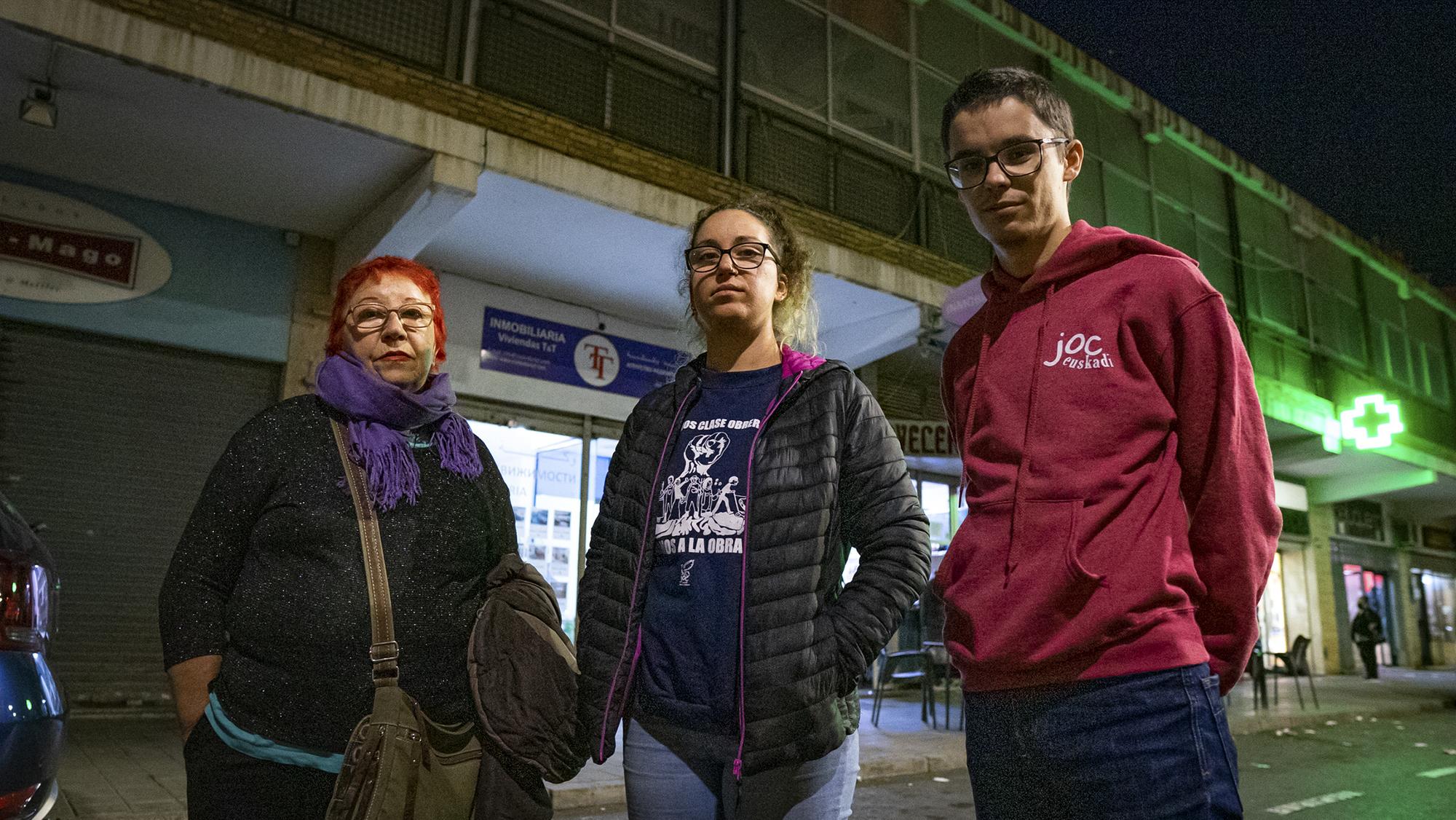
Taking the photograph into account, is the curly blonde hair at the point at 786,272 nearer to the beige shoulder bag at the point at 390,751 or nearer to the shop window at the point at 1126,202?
the beige shoulder bag at the point at 390,751

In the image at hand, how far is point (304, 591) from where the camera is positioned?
2150mm

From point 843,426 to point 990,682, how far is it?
75 cm

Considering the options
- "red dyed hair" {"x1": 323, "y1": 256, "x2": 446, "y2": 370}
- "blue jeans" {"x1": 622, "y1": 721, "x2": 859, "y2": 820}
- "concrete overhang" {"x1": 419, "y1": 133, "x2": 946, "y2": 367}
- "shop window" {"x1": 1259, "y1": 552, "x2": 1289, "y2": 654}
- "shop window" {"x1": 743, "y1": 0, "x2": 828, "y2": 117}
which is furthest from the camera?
"shop window" {"x1": 1259, "y1": 552, "x2": 1289, "y2": 654}

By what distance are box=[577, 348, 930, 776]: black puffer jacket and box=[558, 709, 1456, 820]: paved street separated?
412cm

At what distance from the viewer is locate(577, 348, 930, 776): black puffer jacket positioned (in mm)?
1937

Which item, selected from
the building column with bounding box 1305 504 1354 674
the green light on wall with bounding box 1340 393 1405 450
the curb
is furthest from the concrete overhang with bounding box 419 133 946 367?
the building column with bounding box 1305 504 1354 674

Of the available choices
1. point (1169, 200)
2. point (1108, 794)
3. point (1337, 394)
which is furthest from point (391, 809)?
point (1337, 394)

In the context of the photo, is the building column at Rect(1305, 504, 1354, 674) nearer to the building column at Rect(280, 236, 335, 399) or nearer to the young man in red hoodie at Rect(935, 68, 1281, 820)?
the building column at Rect(280, 236, 335, 399)

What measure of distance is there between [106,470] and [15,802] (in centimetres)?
717

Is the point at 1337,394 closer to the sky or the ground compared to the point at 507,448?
closer to the sky

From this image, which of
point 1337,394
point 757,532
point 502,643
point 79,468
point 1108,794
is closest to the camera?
point 1108,794

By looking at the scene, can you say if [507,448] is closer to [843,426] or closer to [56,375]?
[56,375]

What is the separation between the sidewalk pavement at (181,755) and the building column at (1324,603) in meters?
9.22

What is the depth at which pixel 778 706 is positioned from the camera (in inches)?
75.5
